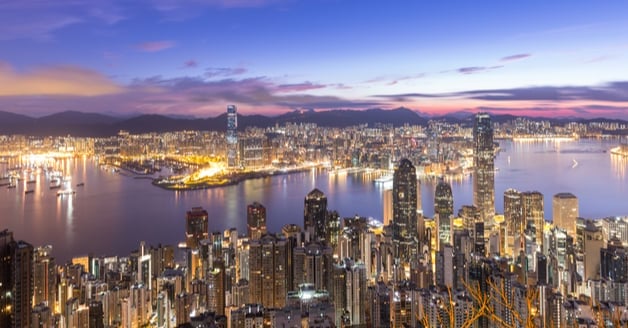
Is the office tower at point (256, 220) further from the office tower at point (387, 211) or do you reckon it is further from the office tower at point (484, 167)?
the office tower at point (484, 167)

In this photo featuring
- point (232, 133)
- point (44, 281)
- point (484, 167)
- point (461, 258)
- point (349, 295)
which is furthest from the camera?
point (232, 133)

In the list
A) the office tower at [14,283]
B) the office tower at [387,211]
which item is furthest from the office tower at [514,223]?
the office tower at [14,283]

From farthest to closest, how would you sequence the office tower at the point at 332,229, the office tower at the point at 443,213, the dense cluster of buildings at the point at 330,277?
the office tower at the point at 443,213
the office tower at the point at 332,229
the dense cluster of buildings at the point at 330,277

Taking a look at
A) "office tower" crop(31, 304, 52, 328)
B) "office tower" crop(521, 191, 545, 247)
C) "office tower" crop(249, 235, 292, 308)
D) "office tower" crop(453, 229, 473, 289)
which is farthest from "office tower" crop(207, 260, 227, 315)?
"office tower" crop(521, 191, 545, 247)

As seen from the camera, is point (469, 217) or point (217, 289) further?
point (469, 217)

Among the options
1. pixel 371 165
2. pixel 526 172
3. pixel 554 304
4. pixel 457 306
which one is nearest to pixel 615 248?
pixel 554 304

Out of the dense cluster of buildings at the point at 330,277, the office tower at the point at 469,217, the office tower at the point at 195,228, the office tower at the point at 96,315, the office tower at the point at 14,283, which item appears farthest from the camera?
the office tower at the point at 469,217

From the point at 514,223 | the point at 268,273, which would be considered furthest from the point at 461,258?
the point at 514,223

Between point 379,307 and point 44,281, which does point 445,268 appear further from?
point 44,281
